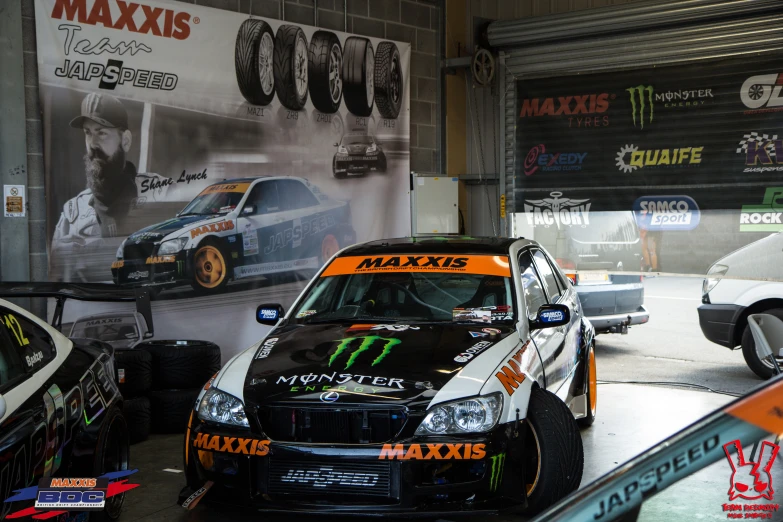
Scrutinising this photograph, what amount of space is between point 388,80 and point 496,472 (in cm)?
806

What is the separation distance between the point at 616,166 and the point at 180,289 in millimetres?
5809

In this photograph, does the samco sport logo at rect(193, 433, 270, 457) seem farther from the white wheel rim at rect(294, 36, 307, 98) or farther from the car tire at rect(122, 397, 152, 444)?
the white wheel rim at rect(294, 36, 307, 98)

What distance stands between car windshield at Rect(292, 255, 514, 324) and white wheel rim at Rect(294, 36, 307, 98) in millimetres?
5128

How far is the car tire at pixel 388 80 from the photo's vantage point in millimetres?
11227

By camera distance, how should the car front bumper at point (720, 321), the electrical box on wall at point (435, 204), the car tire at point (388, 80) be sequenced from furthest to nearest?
the electrical box on wall at point (435, 204) → the car tire at point (388, 80) → the car front bumper at point (720, 321)

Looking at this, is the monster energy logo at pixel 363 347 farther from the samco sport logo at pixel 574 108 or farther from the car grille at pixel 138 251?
the samco sport logo at pixel 574 108

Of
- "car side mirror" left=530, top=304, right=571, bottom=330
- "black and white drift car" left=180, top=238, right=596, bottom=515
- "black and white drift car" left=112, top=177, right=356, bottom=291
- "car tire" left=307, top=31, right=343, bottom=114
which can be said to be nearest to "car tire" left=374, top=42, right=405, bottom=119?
"car tire" left=307, top=31, right=343, bottom=114

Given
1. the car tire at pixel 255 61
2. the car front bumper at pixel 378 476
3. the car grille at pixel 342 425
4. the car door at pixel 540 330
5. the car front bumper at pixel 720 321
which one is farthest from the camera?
the car tire at pixel 255 61

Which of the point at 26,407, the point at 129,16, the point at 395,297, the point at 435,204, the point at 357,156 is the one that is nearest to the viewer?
the point at 26,407

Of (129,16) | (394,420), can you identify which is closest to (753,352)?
(394,420)

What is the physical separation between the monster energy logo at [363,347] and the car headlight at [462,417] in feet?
1.63

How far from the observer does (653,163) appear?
11039 mm

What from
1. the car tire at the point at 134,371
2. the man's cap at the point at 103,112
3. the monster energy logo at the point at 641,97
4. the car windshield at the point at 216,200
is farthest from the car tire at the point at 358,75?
the car tire at the point at 134,371

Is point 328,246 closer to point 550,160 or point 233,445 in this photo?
point 550,160
